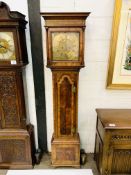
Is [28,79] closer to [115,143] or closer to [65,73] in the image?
[65,73]

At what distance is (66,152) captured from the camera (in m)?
1.86

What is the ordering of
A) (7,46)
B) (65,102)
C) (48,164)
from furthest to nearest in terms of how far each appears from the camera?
(48,164) < (65,102) < (7,46)

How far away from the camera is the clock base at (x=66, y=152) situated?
1821 mm

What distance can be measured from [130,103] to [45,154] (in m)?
1.37

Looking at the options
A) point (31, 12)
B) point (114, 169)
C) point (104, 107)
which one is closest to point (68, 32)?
point (31, 12)

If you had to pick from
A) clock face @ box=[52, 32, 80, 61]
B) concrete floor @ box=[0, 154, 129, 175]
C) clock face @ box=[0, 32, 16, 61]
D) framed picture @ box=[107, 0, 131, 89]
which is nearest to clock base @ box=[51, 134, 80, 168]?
concrete floor @ box=[0, 154, 129, 175]

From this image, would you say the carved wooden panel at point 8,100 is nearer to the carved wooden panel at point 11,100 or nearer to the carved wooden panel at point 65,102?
the carved wooden panel at point 11,100

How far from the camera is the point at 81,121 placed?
208 centimetres

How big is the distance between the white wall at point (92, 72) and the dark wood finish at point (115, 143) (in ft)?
0.75

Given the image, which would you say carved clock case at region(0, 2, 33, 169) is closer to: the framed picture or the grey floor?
the grey floor

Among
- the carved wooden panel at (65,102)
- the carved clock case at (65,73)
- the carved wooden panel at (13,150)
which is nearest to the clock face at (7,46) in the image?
the carved clock case at (65,73)

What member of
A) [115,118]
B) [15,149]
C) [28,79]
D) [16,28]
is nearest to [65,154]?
[15,149]

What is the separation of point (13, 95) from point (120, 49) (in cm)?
129

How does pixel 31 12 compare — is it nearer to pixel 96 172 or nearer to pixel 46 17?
pixel 46 17
